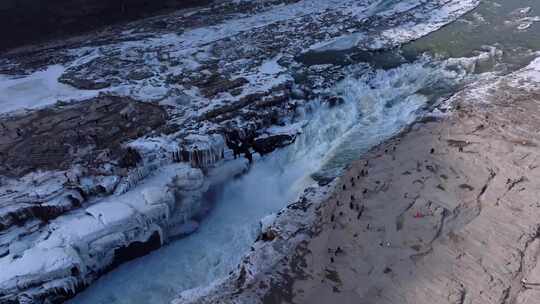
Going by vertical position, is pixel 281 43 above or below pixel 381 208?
above

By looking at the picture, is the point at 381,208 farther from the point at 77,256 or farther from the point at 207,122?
the point at 77,256

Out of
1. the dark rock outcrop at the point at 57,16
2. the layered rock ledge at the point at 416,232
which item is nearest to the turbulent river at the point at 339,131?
the layered rock ledge at the point at 416,232

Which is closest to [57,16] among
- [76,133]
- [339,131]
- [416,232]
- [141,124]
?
[76,133]

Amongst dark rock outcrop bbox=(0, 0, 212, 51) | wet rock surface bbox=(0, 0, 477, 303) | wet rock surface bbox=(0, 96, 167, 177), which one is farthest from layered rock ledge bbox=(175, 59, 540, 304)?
dark rock outcrop bbox=(0, 0, 212, 51)

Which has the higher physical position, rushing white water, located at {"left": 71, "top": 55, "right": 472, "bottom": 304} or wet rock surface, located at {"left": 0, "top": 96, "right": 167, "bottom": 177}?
wet rock surface, located at {"left": 0, "top": 96, "right": 167, "bottom": 177}

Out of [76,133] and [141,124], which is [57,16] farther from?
[141,124]

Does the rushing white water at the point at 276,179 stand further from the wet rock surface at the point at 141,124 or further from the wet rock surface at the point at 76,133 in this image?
the wet rock surface at the point at 76,133

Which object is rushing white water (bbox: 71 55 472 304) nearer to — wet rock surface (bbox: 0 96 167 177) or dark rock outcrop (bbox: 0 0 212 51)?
wet rock surface (bbox: 0 96 167 177)

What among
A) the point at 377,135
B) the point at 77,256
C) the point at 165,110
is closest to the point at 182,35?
the point at 165,110
